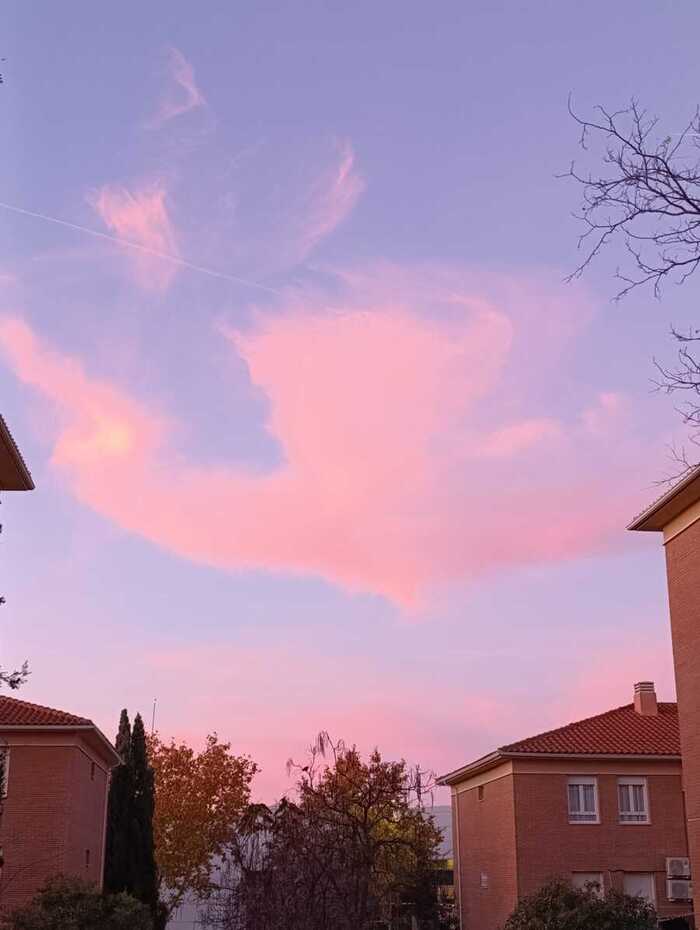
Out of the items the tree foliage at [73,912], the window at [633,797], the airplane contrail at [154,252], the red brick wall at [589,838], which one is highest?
the airplane contrail at [154,252]

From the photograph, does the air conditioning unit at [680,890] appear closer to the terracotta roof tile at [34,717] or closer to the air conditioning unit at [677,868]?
the air conditioning unit at [677,868]

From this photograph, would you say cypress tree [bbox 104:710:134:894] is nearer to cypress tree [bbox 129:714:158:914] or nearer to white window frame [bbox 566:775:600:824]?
cypress tree [bbox 129:714:158:914]

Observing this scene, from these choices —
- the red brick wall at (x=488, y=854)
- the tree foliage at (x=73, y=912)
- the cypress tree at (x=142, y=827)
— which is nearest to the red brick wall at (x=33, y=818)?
the tree foliage at (x=73, y=912)

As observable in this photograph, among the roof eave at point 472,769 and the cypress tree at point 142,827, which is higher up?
the roof eave at point 472,769

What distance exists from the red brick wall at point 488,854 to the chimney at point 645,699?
5.70 m

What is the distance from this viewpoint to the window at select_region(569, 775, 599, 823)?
3444 centimetres

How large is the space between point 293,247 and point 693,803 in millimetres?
12325

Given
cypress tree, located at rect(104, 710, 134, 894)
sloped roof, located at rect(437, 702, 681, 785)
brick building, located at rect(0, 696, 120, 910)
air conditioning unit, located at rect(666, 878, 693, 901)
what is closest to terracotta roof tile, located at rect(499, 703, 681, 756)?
sloped roof, located at rect(437, 702, 681, 785)

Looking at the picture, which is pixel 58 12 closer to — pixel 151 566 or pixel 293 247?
pixel 293 247

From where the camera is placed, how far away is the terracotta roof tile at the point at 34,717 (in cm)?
2922

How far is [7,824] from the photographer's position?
28516 millimetres

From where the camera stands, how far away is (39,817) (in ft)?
94.2

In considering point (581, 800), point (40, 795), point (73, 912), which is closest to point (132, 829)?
point (40, 795)

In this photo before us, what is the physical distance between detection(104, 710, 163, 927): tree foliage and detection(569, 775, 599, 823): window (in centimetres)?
1379
